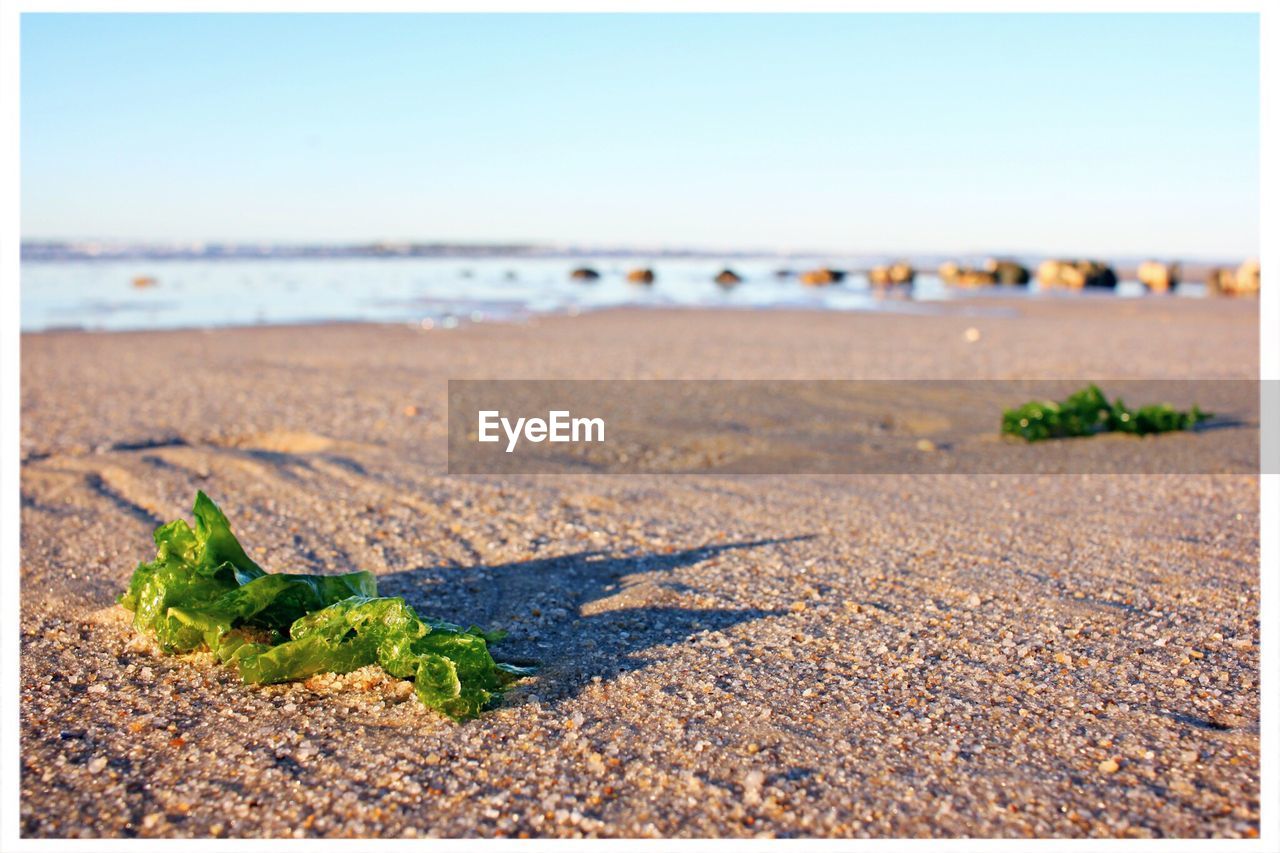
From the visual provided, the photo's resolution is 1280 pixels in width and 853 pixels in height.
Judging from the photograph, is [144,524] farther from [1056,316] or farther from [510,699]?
[1056,316]

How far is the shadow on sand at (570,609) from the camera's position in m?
3.48

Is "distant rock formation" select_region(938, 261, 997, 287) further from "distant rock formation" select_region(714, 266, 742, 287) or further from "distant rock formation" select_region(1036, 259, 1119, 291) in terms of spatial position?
"distant rock formation" select_region(714, 266, 742, 287)

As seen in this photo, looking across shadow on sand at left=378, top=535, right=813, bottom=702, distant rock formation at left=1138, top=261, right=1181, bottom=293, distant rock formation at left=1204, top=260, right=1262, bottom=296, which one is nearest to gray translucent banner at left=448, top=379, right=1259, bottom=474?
shadow on sand at left=378, top=535, right=813, bottom=702

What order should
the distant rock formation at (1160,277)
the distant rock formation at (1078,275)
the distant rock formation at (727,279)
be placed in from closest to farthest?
the distant rock formation at (1160,277) < the distant rock formation at (1078,275) < the distant rock formation at (727,279)

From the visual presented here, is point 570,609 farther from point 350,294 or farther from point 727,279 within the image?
point 727,279

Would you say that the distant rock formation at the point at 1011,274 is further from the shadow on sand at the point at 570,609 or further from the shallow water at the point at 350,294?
the shadow on sand at the point at 570,609

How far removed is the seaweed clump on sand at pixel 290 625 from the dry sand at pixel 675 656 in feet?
0.29

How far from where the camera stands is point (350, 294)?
23438 mm

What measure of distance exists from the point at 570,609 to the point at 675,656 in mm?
674

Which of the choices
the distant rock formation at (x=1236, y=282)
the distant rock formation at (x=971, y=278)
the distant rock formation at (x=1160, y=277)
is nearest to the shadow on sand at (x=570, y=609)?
the distant rock formation at (x=1236, y=282)

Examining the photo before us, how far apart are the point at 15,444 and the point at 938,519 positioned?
4503 millimetres
